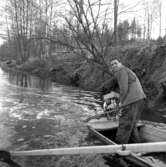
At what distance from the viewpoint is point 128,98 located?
5797 mm

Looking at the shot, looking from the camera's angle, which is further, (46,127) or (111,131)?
(46,127)

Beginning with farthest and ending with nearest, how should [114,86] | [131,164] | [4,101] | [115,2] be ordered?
[114,86], [4,101], [115,2], [131,164]

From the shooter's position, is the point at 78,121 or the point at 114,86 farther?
the point at 114,86

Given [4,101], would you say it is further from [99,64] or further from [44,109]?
[99,64]

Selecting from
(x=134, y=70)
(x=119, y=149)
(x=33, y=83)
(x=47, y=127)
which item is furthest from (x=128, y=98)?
(x=33, y=83)

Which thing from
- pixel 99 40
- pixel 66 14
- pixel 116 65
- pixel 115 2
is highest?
pixel 115 2

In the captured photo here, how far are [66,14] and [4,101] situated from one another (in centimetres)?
620

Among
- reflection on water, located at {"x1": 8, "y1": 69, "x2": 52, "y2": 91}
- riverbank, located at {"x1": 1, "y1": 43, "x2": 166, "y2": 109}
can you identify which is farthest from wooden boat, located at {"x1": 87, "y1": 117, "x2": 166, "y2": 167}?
reflection on water, located at {"x1": 8, "y1": 69, "x2": 52, "y2": 91}

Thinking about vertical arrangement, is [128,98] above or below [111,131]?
above

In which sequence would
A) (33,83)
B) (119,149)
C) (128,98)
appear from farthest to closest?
(33,83) < (128,98) < (119,149)

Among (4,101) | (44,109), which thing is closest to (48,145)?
(44,109)

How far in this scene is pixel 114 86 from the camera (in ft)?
50.9

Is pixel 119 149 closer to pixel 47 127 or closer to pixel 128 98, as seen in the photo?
pixel 128 98

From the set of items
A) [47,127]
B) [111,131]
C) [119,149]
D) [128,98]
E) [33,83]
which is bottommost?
[47,127]
